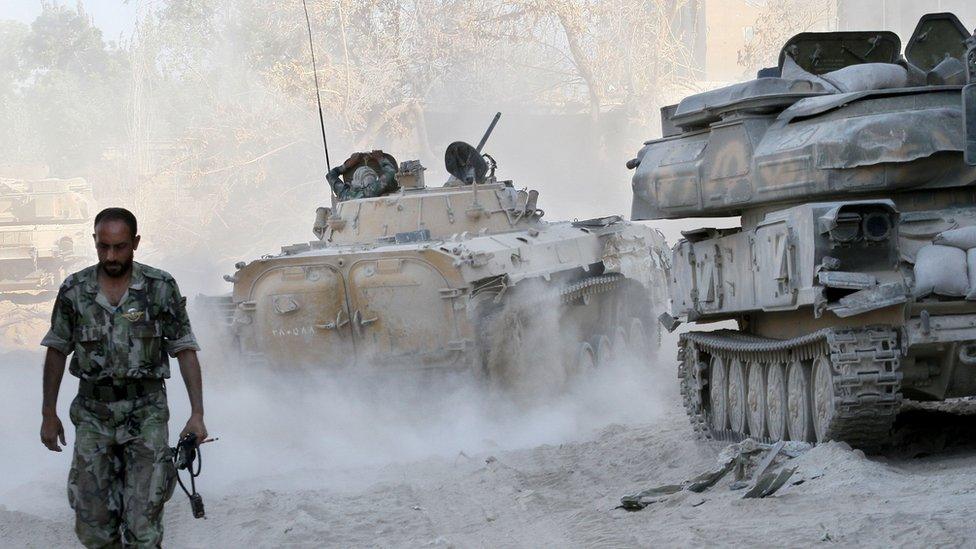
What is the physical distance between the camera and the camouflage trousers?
19.1ft

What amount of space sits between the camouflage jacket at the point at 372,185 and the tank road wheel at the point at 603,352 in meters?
2.60

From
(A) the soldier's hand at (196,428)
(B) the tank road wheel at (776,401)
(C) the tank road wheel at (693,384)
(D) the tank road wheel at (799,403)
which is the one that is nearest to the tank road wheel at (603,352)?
(C) the tank road wheel at (693,384)

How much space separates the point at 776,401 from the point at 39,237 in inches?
750

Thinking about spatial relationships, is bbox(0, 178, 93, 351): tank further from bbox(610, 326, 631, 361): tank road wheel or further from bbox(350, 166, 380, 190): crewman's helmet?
bbox(610, 326, 631, 361): tank road wheel

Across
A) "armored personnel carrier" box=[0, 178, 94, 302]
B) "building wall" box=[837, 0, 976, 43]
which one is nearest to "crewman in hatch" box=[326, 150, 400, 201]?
"armored personnel carrier" box=[0, 178, 94, 302]

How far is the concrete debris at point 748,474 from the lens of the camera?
7535 mm

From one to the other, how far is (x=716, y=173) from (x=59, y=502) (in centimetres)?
481

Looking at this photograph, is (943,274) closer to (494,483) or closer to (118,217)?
(494,483)

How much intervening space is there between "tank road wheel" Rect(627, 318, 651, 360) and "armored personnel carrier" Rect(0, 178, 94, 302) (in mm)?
13435

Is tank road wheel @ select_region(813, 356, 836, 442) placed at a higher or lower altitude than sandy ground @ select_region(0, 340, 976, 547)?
higher

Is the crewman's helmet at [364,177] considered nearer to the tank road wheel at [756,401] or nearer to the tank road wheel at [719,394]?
the tank road wheel at [719,394]

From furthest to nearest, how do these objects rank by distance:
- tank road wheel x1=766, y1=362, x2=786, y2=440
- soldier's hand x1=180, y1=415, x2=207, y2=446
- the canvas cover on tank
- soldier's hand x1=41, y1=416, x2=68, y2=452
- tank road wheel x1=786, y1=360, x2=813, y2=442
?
the canvas cover on tank, tank road wheel x1=766, y1=362, x2=786, y2=440, tank road wheel x1=786, y1=360, x2=813, y2=442, soldier's hand x1=180, y1=415, x2=207, y2=446, soldier's hand x1=41, y1=416, x2=68, y2=452

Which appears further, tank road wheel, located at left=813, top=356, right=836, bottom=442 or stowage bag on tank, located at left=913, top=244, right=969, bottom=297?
tank road wheel, located at left=813, top=356, right=836, bottom=442

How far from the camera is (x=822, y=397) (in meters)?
8.87
